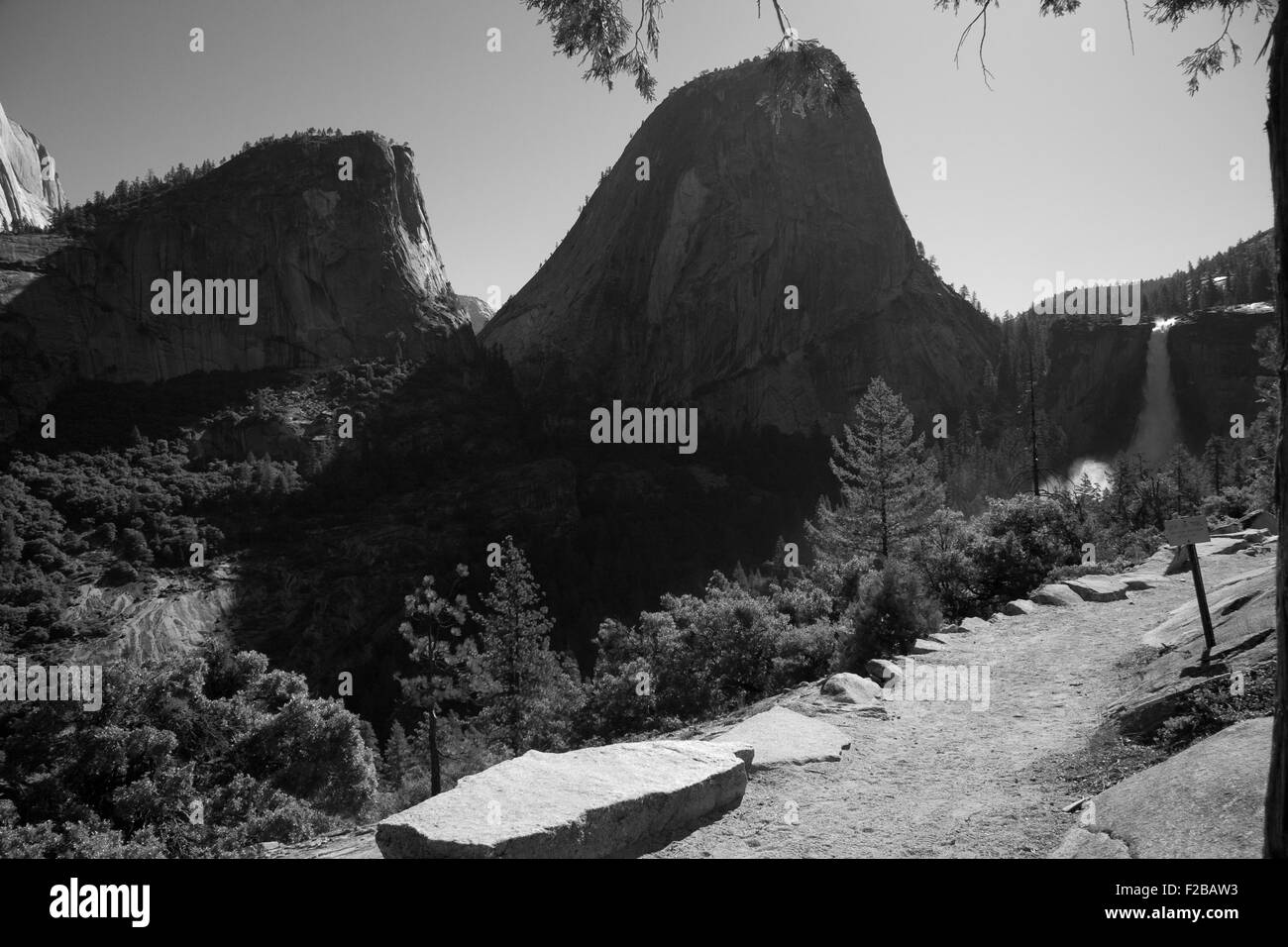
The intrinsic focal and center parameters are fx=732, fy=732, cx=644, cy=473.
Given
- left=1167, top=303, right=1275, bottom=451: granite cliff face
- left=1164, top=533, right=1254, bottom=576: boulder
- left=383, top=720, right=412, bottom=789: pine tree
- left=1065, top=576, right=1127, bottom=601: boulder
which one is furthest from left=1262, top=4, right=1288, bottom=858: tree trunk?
left=1167, top=303, right=1275, bottom=451: granite cliff face

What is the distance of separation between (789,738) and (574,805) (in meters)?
3.19

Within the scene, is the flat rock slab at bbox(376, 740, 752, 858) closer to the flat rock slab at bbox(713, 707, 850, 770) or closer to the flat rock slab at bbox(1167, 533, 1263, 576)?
the flat rock slab at bbox(713, 707, 850, 770)

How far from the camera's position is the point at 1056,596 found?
44.9ft

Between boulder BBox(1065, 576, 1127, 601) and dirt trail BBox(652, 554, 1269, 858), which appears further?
boulder BBox(1065, 576, 1127, 601)

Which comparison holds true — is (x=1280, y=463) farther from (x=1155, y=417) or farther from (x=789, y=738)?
(x=1155, y=417)

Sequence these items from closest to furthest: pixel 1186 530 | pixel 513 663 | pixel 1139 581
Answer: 1. pixel 1186 530
2. pixel 1139 581
3. pixel 513 663

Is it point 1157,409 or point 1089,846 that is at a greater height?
point 1157,409

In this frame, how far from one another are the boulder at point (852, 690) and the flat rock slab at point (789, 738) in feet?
3.04

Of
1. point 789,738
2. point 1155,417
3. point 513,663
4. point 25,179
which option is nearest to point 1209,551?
point 789,738

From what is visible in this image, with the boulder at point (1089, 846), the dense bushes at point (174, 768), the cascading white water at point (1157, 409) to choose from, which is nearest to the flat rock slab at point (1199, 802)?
the boulder at point (1089, 846)

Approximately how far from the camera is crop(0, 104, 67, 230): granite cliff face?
11531 centimetres

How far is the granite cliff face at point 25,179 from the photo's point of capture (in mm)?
115312

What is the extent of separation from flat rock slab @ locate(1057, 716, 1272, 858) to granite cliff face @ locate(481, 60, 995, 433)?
4520 inches
